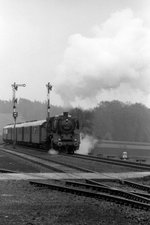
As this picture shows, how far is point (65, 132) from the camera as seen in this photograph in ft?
108

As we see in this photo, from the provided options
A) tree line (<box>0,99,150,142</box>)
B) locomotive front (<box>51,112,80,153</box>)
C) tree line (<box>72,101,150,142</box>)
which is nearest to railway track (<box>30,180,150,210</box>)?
locomotive front (<box>51,112,80,153</box>)

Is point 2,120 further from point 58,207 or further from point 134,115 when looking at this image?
point 58,207

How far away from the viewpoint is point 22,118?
6447 inches

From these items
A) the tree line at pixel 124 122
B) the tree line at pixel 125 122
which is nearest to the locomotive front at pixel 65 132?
the tree line at pixel 124 122

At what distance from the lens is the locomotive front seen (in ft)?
107

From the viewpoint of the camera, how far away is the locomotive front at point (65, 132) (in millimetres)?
32750

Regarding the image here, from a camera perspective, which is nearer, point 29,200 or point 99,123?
point 29,200

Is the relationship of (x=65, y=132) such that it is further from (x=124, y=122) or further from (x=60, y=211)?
(x=124, y=122)

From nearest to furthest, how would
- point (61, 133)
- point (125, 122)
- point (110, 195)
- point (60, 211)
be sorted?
point (60, 211) < point (110, 195) < point (61, 133) < point (125, 122)

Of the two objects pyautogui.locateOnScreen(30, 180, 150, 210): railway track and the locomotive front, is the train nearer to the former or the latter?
the locomotive front

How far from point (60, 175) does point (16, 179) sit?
2.08 metres

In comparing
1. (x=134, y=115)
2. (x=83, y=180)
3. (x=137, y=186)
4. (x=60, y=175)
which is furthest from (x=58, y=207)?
(x=134, y=115)

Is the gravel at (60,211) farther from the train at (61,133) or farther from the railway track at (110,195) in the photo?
the train at (61,133)

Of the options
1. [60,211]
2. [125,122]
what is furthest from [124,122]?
[60,211]
